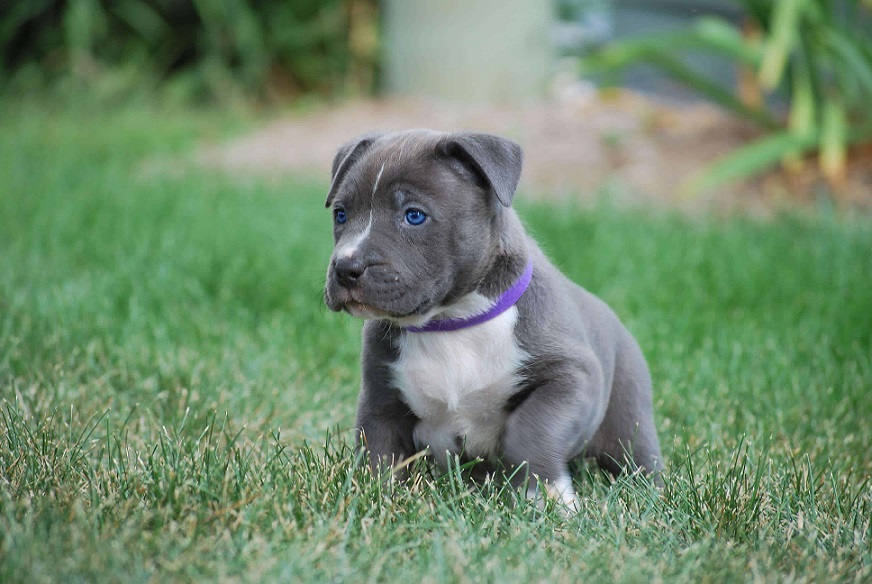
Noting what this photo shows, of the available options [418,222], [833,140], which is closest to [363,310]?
[418,222]

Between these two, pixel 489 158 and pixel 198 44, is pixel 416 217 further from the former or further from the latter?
pixel 198 44

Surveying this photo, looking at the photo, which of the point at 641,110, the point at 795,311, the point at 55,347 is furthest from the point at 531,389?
the point at 641,110

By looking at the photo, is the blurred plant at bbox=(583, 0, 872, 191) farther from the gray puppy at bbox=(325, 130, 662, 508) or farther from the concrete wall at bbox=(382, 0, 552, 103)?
the gray puppy at bbox=(325, 130, 662, 508)

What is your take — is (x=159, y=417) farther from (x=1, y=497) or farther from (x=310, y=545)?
(x=310, y=545)

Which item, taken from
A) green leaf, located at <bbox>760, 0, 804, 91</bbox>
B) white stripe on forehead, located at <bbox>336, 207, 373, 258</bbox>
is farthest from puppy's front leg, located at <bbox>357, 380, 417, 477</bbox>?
green leaf, located at <bbox>760, 0, 804, 91</bbox>

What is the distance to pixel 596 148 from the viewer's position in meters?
9.09

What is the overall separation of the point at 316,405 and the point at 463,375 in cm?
111

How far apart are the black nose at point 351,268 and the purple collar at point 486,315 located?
33 cm

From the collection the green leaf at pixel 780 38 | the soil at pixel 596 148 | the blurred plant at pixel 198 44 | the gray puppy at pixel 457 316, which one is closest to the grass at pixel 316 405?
the gray puppy at pixel 457 316

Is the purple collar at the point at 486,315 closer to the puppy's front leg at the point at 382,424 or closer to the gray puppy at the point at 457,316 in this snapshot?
the gray puppy at the point at 457,316

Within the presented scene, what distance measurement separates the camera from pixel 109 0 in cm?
1273

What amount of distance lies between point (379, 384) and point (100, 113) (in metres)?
9.17

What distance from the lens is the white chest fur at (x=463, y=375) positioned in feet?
9.87

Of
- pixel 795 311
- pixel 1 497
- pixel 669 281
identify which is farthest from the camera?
pixel 669 281
